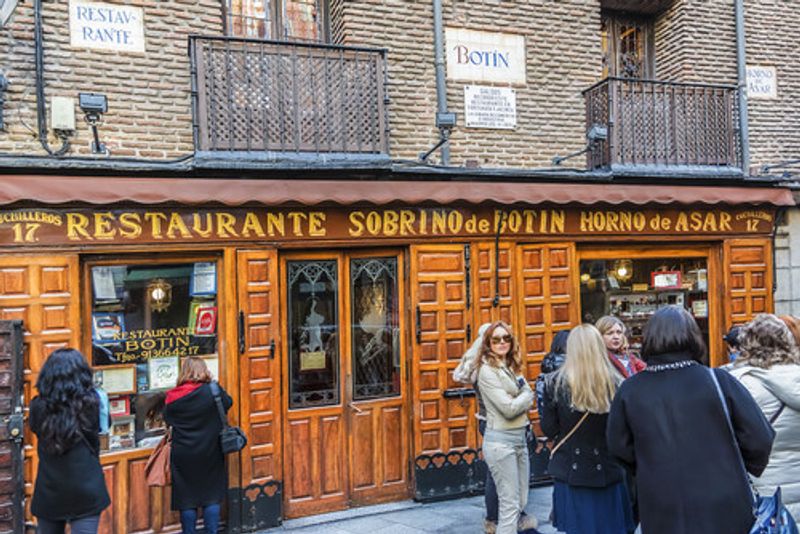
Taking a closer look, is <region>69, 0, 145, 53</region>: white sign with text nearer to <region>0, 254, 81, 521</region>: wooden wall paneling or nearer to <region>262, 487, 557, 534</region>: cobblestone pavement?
<region>0, 254, 81, 521</region>: wooden wall paneling

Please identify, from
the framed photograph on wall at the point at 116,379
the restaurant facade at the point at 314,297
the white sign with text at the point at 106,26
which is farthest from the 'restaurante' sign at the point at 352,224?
the white sign with text at the point at 106,26

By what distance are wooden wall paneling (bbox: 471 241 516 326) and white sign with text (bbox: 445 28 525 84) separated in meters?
2.17

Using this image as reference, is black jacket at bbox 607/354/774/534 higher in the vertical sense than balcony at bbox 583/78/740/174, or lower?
lower

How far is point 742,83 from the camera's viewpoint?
9375 millimetres

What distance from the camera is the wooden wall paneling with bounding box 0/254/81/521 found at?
5.87 meters

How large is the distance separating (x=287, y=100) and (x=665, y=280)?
215 inches

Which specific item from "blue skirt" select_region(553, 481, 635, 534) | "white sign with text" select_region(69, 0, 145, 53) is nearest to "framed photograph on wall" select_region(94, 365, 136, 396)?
"white sign with text" select_region(69, 0, 145, 53)

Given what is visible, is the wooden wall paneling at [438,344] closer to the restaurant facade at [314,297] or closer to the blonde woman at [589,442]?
the restaurant facade at [314,297]

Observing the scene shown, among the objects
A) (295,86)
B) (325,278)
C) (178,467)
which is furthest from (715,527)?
(295,86)

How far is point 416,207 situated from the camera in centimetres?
738

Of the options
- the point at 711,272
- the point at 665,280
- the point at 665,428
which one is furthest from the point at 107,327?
the point at 711,272

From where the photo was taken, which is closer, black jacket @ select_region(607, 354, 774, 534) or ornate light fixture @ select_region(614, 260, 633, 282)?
black jacket @ select_region(607, 354, 774, 534)

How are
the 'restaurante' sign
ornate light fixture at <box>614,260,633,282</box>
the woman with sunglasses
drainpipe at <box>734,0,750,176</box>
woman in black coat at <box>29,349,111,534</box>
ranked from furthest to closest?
drainpipe at <box>734,0,750,176</box> < ornate light fixture at <box>614,260,633,282</box> < the 'restaurante' sign < the woman with sunglasses < woman in black coat at <box>29,349,111,534</box>

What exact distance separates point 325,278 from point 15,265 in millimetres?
2945
